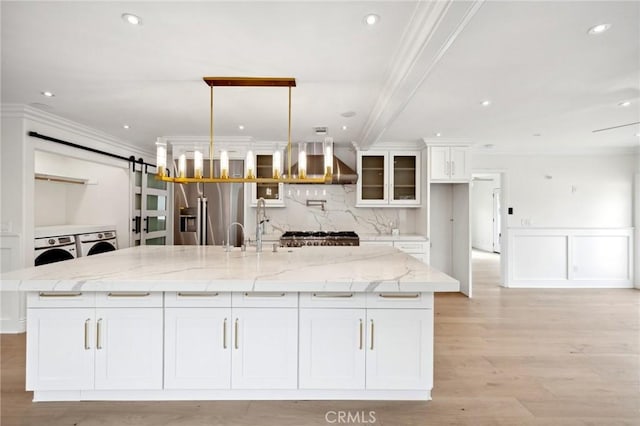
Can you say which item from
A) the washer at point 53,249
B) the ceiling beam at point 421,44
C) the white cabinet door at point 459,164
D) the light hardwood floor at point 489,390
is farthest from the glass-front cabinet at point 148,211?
the white cabinet door at point 459,164

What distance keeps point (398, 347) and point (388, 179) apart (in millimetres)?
3439

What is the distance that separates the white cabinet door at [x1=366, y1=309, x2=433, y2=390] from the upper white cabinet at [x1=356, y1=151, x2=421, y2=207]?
10.6 feet

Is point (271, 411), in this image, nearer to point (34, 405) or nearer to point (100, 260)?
point (34, 405)

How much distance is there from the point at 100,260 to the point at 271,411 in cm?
182

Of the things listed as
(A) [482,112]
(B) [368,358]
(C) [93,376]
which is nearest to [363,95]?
(A) [482,112]

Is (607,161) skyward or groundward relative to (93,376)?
skyward

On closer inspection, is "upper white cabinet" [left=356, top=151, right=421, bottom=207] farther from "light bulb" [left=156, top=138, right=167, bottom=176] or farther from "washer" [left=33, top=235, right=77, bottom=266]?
"washer" [left=33, top=235, right=77, bottom=266]

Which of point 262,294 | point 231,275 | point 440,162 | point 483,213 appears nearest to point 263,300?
point 262,294

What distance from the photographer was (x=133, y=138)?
4.96m

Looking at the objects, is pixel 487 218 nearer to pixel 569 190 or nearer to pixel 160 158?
pixel 569 190

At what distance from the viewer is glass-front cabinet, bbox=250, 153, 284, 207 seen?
5230 millimetres

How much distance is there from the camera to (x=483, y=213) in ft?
36.5

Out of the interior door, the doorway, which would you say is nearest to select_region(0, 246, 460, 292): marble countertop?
the doorway

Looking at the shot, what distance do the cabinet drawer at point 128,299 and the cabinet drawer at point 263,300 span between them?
51cm
